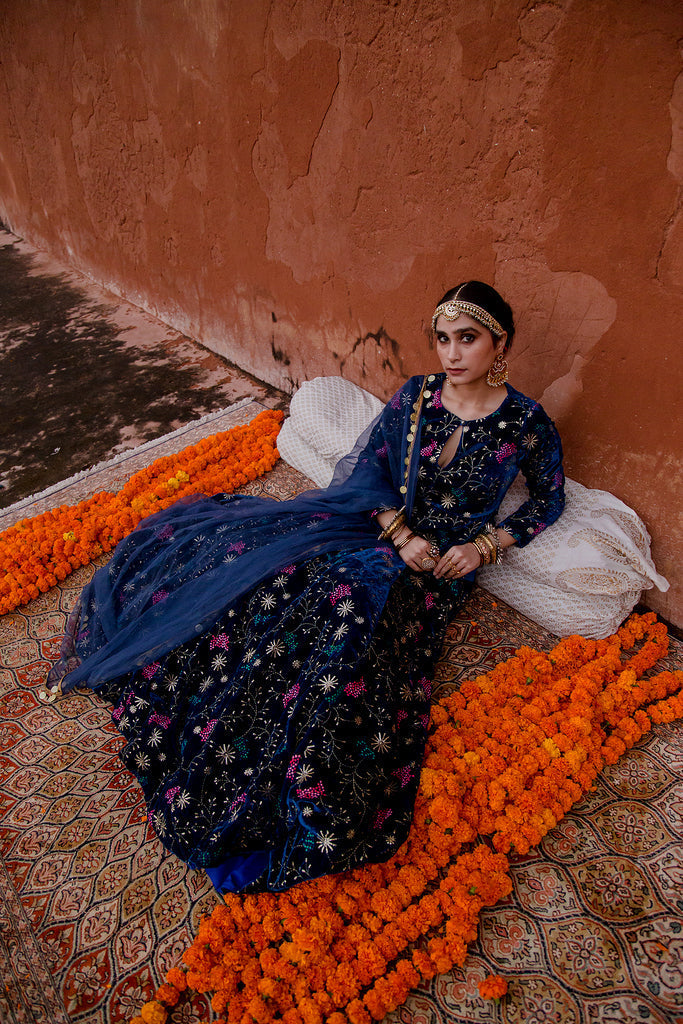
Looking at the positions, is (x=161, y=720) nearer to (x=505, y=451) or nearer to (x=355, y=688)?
(x=355, y=688)

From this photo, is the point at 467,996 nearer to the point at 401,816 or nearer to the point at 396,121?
the point at 401,816

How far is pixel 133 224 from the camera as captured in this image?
553 centimetres

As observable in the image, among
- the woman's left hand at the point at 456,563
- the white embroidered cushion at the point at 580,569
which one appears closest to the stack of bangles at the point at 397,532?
the woman's left hand at the point at 456,563

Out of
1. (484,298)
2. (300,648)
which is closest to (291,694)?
(300,648)

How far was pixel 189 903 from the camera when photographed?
1.91m

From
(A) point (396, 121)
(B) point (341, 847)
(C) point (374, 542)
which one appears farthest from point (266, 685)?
(A) point (396, 121)

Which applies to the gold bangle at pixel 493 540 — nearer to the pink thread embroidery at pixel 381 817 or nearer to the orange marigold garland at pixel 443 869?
the orange marigold garland at pixel 443 869

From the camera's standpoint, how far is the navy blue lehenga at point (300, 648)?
182cm

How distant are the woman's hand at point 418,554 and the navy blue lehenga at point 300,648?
0.06m

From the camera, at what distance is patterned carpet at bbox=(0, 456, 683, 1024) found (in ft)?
5.46

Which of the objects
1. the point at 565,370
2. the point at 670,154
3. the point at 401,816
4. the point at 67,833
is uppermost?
the point at 670,154

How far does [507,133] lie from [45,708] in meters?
2.96

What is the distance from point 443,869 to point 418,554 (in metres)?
1.06

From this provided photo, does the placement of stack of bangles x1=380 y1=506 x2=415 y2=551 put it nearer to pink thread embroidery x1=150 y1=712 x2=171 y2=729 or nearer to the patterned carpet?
the patterned carpet
